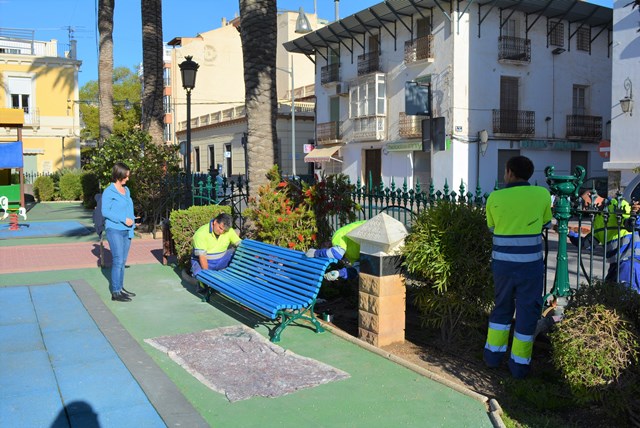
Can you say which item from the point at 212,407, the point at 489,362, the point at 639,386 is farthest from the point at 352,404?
the point at 639,386

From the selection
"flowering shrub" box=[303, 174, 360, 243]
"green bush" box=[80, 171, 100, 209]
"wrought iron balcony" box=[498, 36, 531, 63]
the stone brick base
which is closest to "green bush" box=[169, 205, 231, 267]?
"flowering shrub" box=[303, 174, 360, 243]

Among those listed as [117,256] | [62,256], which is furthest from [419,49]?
[117,256]

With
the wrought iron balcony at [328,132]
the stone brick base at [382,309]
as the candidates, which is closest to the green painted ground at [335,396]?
the stone brick base at [382,309]

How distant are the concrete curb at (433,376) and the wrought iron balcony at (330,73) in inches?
1242

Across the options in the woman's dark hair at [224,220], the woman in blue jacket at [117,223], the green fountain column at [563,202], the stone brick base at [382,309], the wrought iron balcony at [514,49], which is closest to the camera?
the green fountain column at [563,202]

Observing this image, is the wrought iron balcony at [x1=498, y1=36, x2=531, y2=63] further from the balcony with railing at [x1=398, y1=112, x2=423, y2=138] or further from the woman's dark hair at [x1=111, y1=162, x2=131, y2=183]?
the woman's dark hair at [x1=111, y1=162, x2=131, y2=183]

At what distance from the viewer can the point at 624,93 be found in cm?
2081

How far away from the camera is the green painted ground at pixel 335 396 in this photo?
4078 mm

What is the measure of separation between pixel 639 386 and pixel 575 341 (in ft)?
1.45

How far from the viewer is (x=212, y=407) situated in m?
4.28

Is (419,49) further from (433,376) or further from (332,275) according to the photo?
(433,376)

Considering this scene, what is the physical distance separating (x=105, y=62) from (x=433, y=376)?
19.6 m

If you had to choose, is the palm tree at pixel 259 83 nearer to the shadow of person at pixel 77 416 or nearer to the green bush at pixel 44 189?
the shadow of person at pixel 77 416

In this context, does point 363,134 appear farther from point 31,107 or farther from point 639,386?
point 639,386
